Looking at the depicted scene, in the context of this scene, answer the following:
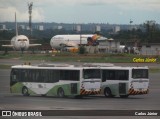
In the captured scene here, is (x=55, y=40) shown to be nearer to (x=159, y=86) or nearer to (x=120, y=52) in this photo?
(x=120, y=52)

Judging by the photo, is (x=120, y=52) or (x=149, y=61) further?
(x=149, y=61)

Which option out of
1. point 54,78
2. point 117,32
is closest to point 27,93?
point 54,78

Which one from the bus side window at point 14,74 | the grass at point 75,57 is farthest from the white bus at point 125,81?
the bus side window at point 14,74

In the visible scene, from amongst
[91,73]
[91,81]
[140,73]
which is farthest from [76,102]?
[140,73]

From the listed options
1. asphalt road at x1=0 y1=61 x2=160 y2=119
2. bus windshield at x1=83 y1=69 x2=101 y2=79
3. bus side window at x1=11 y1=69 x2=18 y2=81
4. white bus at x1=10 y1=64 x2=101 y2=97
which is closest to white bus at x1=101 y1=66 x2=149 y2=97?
asphalt road at x1=0 y1=61 x2=160 y2=119

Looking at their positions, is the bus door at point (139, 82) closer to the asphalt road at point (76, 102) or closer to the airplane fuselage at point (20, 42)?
the asphalt road at point (76, 102)

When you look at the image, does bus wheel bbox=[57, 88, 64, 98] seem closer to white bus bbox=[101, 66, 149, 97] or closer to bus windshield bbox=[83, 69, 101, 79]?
bus windshield bbox=[83, 69, 101, 79]
